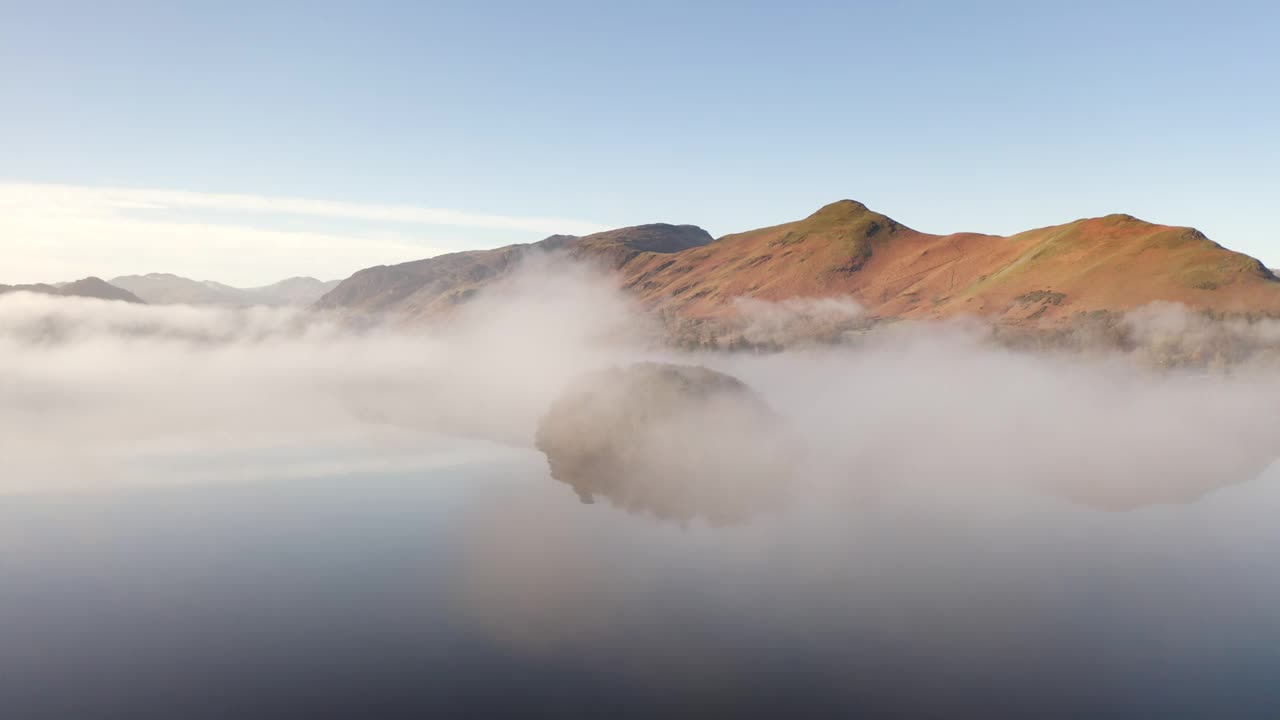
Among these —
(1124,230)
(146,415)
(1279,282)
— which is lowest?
(146,415)

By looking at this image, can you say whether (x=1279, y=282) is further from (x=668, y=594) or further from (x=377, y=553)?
(x=377, y=553)

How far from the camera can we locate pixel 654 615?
118 feet

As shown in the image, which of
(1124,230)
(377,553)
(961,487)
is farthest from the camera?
(1124,230)

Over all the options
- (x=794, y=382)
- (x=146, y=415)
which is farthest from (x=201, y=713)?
(x=146, y=415)

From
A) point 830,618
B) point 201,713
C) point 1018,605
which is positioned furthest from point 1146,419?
point 201,713

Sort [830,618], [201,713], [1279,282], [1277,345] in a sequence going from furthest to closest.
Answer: [1279,282]
[1277,345]
[830,618]
[201,713]

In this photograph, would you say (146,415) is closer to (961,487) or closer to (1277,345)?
(961,487)

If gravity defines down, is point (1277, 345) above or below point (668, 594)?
above

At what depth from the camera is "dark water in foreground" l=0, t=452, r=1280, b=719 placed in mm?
29141

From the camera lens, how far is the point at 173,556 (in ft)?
169

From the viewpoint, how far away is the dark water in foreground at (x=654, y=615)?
29141 mm

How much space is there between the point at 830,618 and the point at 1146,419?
8617 cm

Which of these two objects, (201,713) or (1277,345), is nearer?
(201,713)

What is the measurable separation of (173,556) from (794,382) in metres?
115
